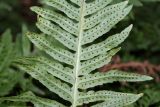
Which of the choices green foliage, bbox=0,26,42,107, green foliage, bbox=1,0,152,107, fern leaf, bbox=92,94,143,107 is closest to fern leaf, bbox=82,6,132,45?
green foliage, bbox=1,0,152,107

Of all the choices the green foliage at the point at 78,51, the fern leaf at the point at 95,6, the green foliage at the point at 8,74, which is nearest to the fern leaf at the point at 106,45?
the green foliage at the point at 78,51

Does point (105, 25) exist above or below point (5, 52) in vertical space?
above

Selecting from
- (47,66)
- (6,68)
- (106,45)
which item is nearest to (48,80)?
(47,66)

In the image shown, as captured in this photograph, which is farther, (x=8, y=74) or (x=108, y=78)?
(x=8, y=74)

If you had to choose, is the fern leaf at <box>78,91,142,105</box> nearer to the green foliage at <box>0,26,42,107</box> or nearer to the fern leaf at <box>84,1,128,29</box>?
the fern leaf at <box>84,1,128,29</box>

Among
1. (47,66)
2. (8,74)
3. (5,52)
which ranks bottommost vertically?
(8,74)

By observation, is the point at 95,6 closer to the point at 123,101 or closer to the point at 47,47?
the point at 47,47
